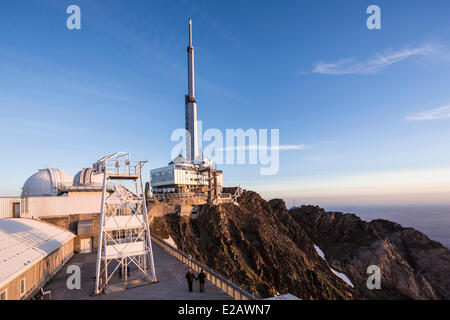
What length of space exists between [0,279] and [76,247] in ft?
63.0

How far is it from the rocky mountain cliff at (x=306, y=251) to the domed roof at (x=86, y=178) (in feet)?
36.7

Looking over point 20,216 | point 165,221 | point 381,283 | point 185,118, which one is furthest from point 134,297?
point 185,118

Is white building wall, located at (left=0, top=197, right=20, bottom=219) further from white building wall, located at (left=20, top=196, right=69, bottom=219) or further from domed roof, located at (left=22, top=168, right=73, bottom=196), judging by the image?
domed roof, located at (left=22, top=168, right=73, bottom=196)

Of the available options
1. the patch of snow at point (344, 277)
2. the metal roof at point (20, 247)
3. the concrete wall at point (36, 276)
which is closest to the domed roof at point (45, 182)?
the metal roof at point (20, 247)

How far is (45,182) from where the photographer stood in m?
34.2

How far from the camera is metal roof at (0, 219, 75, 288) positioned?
12.2 metres

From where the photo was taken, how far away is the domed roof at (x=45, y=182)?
3362 cm

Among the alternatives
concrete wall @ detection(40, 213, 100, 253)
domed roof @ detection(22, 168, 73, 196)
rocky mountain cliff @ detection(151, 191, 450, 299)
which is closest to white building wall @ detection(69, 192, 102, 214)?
concrete wall @ detection(40, 213, 100, 253)

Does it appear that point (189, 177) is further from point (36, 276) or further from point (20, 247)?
point (36, 276)

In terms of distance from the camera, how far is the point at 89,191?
32.2 meters
